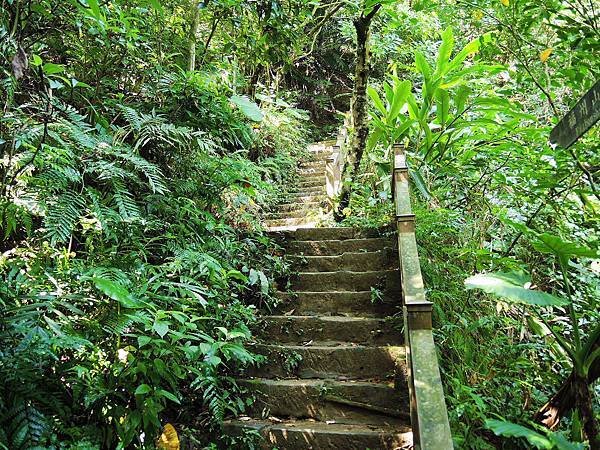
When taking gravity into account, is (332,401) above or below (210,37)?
below

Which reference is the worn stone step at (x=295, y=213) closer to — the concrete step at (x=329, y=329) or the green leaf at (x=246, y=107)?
the green leaf at (x=246, y=107)

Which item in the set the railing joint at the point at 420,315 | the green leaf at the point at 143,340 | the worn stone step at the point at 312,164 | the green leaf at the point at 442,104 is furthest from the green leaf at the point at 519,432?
the worn stone step at the point at 312,164

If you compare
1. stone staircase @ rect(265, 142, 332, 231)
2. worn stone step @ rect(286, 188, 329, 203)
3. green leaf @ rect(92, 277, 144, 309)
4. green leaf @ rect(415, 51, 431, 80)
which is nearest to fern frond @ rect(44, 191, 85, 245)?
green leaf @ rect(92, 277, 144, 309)

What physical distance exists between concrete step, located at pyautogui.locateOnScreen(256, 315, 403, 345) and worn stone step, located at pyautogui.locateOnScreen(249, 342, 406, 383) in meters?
0.12

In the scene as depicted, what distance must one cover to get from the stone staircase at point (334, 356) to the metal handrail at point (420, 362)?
455mm

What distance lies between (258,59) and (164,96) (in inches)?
37.8

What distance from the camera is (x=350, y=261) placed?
15.1 feet

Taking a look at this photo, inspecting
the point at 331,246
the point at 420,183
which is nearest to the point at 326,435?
the point at 331,246

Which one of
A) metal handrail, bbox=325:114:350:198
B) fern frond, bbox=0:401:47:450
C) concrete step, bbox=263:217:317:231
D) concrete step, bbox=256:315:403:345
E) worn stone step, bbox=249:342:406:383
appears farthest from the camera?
metal handrail, bbox=325:114:350:198

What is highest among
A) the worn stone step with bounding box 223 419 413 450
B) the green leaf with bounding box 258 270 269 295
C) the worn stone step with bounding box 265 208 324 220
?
the worn stone step with bounding box 265 208 324 220

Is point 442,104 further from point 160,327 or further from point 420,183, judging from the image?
point 160,327

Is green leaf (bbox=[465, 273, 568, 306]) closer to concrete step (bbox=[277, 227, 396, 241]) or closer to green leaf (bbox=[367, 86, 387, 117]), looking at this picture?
concrete step (bbox=[277, 227, 396, 241])

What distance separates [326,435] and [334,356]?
73 cm

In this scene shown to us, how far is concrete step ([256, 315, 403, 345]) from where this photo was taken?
360 centimetres
